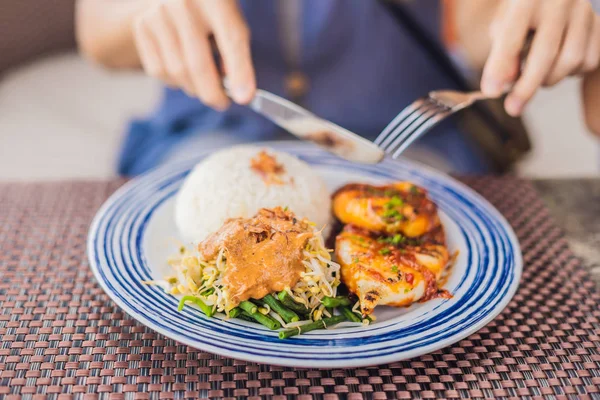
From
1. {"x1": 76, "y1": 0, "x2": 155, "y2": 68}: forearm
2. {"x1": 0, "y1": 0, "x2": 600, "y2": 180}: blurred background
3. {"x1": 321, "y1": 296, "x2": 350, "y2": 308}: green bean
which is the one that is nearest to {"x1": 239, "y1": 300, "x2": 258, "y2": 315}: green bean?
{"x1": 321, "y1": 296, "x2": 350, "y2": 308}: green bean

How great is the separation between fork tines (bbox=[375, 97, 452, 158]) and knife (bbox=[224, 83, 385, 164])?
0.04 m

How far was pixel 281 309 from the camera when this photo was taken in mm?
1076

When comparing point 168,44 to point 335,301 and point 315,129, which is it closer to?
point 315,129

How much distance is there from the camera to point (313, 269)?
1118 mm

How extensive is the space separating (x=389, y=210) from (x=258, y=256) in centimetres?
39

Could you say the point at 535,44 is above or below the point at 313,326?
above

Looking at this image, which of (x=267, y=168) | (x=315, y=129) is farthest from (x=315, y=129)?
(x=267, y=168)

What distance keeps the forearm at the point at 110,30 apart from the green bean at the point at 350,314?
1.21 metres

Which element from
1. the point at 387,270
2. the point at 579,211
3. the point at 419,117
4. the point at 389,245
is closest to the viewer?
the point at 387,270

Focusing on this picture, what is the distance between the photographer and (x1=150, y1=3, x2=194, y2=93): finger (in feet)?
4.91

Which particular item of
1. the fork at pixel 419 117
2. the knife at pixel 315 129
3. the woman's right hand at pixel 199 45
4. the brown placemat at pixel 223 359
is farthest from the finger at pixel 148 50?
the fork at pixel 419 117

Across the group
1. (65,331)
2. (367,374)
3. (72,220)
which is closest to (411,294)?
(367,374)

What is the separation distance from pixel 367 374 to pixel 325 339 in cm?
10

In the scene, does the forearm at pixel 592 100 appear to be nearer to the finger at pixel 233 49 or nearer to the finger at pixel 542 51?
the finger at pixel 542 51
